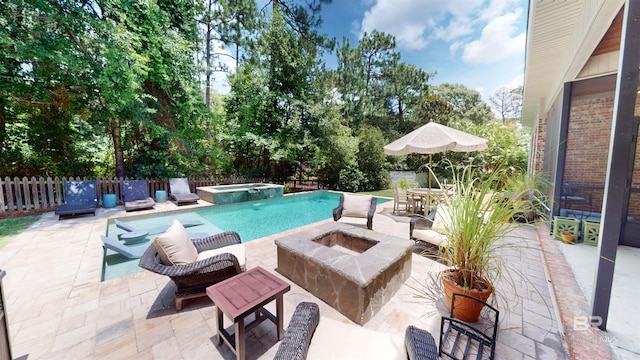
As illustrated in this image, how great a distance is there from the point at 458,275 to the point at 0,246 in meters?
7.58

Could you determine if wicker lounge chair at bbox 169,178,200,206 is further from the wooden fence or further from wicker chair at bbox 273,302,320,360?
wicker chair at bbox 273,302,320,360

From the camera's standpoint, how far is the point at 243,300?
1.89 metres

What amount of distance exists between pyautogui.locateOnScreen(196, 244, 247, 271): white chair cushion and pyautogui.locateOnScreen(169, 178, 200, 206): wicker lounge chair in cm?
624

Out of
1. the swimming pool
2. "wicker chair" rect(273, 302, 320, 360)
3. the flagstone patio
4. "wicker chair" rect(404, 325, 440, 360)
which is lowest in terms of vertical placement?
the swimming pool

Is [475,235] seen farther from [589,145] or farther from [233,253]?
[589,145]

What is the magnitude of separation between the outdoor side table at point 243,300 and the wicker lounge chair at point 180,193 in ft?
24.2

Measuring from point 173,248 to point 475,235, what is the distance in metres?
3.09

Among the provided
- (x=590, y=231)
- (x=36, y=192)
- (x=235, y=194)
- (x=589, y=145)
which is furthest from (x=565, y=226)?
(x=36, y=192)

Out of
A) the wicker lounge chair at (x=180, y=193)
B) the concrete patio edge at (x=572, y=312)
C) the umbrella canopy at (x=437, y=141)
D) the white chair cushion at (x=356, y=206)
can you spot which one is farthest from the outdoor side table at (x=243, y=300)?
the wicker lounge chair at (x=180, y=193)

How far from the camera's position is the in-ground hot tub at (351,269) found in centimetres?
238

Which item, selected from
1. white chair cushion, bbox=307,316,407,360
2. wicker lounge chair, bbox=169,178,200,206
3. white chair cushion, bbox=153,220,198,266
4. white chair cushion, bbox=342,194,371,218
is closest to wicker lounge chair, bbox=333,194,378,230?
white chair cushion, bbox=342,194,371,218

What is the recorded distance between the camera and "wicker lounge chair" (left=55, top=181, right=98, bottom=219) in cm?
631

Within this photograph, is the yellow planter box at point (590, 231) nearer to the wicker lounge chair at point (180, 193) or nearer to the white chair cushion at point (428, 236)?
the white chair cushion at point (428, 236)

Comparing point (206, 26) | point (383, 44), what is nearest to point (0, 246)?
point (206, 26)
